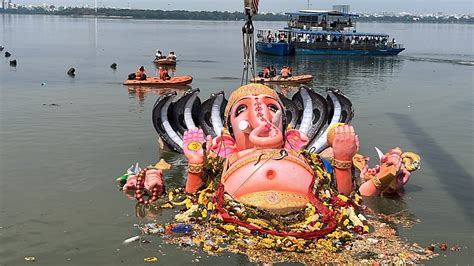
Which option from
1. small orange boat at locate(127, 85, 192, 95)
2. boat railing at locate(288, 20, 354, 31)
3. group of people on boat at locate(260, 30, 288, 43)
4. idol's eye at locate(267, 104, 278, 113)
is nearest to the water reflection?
small orange boat at locate(127, 85, 192, 95)

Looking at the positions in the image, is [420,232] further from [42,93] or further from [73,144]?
[42,93]

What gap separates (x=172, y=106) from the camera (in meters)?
14.2

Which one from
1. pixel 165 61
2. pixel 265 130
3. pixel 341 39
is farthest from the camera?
pixel 341 39

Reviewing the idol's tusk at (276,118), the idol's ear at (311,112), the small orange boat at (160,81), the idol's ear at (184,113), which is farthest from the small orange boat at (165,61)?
the idol's tusk at (276,118)

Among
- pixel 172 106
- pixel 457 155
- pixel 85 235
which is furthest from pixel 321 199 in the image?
pixel 457 155

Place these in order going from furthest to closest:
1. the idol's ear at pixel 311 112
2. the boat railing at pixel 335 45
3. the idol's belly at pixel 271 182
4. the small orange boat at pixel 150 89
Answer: the boat railing at pixel 335 45, the small orange boat at pixel 150 89, the idol's ear at pixel 311 112, the idol's belly at pixel 271 182

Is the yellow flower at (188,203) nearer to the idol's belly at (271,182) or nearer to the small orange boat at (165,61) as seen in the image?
the idol's belly at (271,182)

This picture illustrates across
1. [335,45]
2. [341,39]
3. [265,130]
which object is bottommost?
[265,130]


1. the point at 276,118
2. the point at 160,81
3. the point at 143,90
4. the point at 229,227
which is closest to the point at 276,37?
the point at 160,81

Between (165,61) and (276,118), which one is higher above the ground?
(276,118)

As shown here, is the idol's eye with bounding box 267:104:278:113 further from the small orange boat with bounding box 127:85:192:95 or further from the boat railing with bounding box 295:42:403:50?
the boat railing with bounding box 295:42:403:50

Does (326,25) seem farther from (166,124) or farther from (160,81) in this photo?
(166,124)

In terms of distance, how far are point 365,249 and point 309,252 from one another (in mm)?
992

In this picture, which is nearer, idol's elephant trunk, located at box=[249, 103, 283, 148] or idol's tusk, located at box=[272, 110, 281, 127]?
idol's elephant trunk, located at box=[249, 103, 283, 148]
